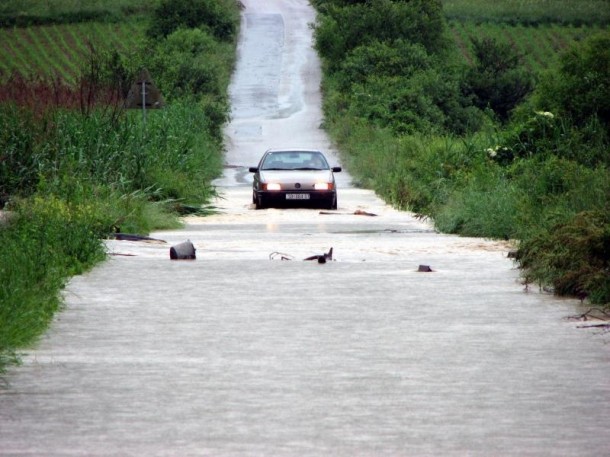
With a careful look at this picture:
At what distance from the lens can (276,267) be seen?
19.4m

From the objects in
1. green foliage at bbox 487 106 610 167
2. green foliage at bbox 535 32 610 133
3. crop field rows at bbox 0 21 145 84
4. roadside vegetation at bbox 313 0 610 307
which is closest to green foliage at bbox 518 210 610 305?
roadside vegetation at bbox 313 0 610 307

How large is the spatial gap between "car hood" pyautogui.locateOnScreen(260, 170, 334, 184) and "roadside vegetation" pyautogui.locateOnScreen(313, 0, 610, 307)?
188cm

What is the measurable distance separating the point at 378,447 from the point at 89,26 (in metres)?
103

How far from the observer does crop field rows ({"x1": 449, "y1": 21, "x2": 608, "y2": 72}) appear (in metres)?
101

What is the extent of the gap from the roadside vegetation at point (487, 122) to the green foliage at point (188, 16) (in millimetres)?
6109

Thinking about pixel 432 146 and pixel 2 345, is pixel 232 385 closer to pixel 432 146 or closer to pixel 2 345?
pixel 2 345

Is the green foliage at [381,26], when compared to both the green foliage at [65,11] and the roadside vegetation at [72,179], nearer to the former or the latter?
the roadside vegetation at [72,179]

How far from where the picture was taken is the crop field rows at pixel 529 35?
333 ft

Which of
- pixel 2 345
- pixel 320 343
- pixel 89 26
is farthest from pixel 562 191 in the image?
pixel 89 26

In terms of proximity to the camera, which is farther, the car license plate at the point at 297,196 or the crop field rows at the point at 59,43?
the crop field rows at the point at 59,43

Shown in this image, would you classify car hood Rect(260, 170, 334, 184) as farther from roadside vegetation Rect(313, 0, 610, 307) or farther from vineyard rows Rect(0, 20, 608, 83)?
vineyard rows Rect(0, 20, 608, 83)

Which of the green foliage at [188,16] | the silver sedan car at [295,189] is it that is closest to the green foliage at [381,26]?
the green foliage at [188,16]

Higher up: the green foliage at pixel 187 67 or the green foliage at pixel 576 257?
the green foliage at pixel 187 67

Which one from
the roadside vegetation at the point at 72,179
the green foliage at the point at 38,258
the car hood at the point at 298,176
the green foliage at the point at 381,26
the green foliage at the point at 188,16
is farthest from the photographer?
the green foliage at the point at 188,16
